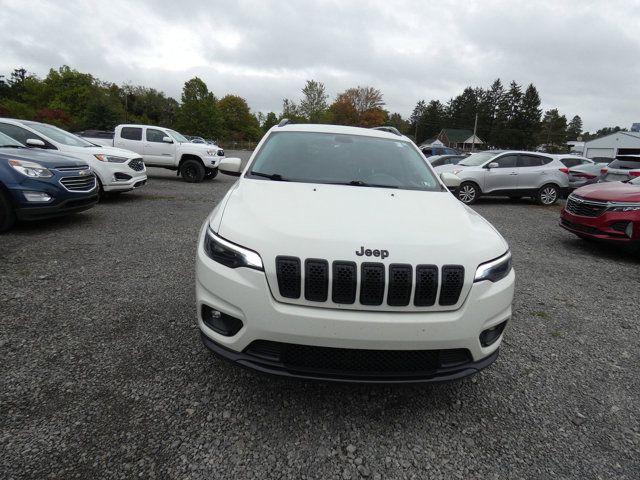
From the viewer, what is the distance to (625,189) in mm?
5754

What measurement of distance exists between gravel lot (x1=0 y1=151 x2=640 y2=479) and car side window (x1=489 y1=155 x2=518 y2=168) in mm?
8125

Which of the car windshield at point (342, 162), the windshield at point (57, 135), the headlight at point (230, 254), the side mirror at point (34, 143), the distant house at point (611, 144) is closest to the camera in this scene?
the headlight at point (230, 254)

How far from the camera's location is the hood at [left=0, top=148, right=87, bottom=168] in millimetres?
5395

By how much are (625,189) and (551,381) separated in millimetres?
4695

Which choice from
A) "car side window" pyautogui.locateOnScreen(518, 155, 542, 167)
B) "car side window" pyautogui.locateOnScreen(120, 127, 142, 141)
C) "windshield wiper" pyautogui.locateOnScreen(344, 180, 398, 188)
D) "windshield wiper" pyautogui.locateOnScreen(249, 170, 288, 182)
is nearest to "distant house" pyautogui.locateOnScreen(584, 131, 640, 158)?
"car side window" pyautogui.locateOnScreen(518, 155, 542, 167)

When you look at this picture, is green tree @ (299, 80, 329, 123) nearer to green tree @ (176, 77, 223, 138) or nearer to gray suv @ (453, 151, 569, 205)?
green tree @ (176, 77, 223, 138)

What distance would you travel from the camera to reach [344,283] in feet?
6.03

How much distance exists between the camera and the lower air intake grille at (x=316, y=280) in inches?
72.1

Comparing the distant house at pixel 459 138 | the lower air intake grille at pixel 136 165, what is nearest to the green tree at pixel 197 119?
the lower air intake grille at pixel 136 165

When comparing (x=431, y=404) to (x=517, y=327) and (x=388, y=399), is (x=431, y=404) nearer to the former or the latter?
(x=388, y=399)

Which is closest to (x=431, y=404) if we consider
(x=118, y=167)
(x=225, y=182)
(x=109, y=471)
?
(x=109, y=471)

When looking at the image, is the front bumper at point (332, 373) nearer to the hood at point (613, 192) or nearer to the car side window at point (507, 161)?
the hood at point (613, 192)

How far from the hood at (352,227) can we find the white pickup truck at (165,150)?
11215mm

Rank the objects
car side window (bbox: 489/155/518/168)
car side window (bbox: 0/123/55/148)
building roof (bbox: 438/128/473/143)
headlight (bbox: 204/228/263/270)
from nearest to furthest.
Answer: headlight (bbox: 204/228/263/270) → car side window (bbox: 0/123/55/148) → car side window (bbox: 489/155/518/168) → building roof (bbox: 438/128/473/143)
